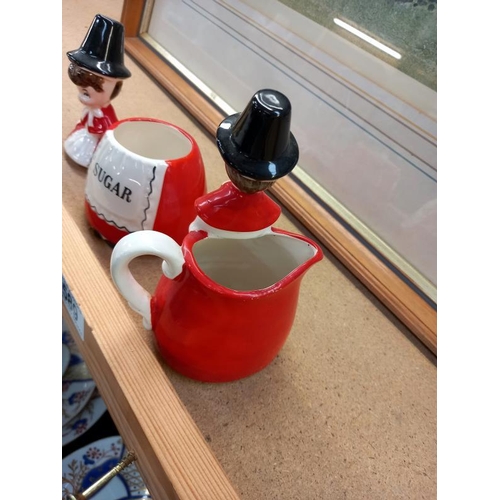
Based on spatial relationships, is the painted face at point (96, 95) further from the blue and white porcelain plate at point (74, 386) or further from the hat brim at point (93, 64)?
the blue and white porcelain plate at point (74, 386)

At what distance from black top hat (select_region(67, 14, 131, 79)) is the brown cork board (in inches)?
6.1

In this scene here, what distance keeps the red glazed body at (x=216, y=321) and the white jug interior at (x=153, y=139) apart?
167 millimetres

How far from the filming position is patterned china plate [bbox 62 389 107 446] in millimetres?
764

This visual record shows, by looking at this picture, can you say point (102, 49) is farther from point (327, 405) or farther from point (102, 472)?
point (102, 472)

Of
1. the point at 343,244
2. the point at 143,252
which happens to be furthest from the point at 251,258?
the point at 343,244

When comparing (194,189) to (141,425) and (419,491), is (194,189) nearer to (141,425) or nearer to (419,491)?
(141,425)

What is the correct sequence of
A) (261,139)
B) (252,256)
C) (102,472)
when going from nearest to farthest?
(261,139) → (252,256) → (102,472)

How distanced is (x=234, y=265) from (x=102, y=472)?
50 cm

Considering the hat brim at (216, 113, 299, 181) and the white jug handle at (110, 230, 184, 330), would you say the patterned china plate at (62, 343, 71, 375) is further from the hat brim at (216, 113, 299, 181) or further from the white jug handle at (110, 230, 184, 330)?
the hat brim at (216, 113, 299, 181)

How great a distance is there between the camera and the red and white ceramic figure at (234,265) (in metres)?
0.32

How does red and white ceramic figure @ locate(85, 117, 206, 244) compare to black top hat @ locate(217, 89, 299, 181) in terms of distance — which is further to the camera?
red and white ceramic figure @ locate(85, 117, 206, 244)

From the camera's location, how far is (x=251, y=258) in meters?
0.43

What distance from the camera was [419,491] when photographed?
428 millimetres

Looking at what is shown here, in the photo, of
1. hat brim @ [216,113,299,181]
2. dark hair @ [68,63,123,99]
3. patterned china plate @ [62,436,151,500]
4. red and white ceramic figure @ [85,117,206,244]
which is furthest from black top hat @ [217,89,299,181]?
patterned china plate @ [62,436,151,500]
